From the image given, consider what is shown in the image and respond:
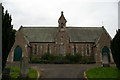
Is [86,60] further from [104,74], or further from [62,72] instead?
[104,74]

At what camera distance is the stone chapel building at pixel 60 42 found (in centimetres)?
3997

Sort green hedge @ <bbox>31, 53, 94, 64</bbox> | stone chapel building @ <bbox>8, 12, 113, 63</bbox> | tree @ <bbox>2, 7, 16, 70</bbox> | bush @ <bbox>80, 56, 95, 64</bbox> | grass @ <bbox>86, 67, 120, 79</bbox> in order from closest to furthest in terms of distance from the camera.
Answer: tree @ <bbox>2, 7, 16, 70</bbox> < grass @ <bbox>86, 67, 120, 79</bbox> < bush @ <bbox>80, 56, 95, 64</bbox> < green hedge @ <bbox>31, 53, 94, 64</bbox> < stone chapel building @ <bbox>8, 12, 113, 63</bbox>

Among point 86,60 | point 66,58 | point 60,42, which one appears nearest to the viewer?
point 86,60

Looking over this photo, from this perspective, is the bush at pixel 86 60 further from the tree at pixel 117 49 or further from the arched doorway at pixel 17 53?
the tree at pixel 117 49

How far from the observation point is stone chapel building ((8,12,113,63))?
39969mm

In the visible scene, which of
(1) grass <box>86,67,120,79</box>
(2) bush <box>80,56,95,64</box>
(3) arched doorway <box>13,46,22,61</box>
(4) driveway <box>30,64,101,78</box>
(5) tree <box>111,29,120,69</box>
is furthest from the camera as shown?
(3) arched doorway <box>13,46,22,61</box>

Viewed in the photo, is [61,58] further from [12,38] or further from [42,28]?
[12,38]

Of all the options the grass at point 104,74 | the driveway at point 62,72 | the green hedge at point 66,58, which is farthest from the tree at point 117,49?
the green hedge at point 66,58

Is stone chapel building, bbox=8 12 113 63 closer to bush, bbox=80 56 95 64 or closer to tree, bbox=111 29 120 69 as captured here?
bush, bbox=80 56 95 64

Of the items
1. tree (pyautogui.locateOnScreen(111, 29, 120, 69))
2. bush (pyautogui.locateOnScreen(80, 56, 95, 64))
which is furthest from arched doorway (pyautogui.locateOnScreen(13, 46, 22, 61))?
tree (pyautogui.locateOnScreen(111, 29, 120, 69))

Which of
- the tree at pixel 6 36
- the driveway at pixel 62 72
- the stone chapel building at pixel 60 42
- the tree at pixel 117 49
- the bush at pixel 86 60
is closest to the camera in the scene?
the tree at pixel 6 36

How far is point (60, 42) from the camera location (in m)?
42.1

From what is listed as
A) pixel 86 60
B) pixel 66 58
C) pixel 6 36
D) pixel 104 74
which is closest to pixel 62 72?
pixel 104 74

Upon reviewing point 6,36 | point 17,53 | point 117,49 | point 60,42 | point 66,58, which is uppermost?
point 60,42
